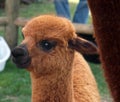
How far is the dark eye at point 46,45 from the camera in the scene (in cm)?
178

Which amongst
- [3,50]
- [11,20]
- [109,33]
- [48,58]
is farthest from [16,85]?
[109,33]

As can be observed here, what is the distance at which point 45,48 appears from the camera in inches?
70.2

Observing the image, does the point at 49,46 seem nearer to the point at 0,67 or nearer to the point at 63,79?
the point at 63,79

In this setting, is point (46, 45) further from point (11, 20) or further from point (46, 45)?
point (11, 20)

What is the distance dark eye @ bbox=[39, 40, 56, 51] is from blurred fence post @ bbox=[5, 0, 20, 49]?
256 cm

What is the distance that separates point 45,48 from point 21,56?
126mm

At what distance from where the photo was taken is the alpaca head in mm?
1738

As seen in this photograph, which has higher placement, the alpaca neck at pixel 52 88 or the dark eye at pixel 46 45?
the dark eye at pixel 46 45

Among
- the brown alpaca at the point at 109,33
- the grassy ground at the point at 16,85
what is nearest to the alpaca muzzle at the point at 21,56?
the brown alpaca at the point at 109,33

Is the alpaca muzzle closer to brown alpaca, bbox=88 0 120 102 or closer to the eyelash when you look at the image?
the eyelash

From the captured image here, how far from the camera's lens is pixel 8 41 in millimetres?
4430

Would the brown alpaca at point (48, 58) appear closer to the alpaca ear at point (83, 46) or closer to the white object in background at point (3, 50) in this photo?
the alpaca ear at point (83, 46)

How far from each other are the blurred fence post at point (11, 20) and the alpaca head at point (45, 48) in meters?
2.51

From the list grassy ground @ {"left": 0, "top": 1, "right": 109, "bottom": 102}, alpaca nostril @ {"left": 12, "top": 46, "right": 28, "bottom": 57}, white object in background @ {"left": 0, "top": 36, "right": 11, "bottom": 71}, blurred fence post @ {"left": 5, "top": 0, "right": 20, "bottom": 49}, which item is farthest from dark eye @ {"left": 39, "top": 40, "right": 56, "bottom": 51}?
blurred fence post @ {"left": 5, "top": 0, "right": 20, "bottom": 49}
